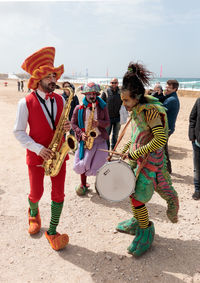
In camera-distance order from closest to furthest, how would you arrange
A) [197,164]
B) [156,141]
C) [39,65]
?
1. [156,141]
2. [39,65]
3. [197,164]

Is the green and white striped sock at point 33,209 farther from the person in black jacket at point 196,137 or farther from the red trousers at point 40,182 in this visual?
the person in black jacket at point 196,137

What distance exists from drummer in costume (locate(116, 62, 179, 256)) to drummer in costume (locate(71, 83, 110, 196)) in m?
1.31

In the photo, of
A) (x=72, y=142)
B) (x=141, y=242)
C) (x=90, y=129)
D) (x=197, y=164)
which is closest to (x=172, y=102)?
(x=197, y=164)

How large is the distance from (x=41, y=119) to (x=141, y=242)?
1.83m

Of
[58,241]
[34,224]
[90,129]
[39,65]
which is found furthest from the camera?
[90,129]

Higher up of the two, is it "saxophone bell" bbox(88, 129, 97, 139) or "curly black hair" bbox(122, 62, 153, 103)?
"curly black hair" bbox(122, 62, 153, 103)

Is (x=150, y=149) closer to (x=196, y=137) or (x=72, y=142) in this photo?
(x=72, y=142)

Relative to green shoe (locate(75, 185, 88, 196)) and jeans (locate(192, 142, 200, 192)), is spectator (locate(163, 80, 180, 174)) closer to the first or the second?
jeans (locate(192, 142, 200, 192))

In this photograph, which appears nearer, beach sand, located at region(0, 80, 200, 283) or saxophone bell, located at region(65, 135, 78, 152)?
beach sand, located at region(0, 80, 200, 283)

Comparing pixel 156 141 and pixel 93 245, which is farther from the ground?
pixel 156 141

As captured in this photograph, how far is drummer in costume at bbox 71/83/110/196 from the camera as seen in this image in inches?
159

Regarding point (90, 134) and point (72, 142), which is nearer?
point (72, 142)

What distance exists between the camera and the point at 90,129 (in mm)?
4043

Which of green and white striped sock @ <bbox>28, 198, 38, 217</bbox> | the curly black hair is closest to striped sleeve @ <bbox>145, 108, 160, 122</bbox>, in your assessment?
the curly black hair
